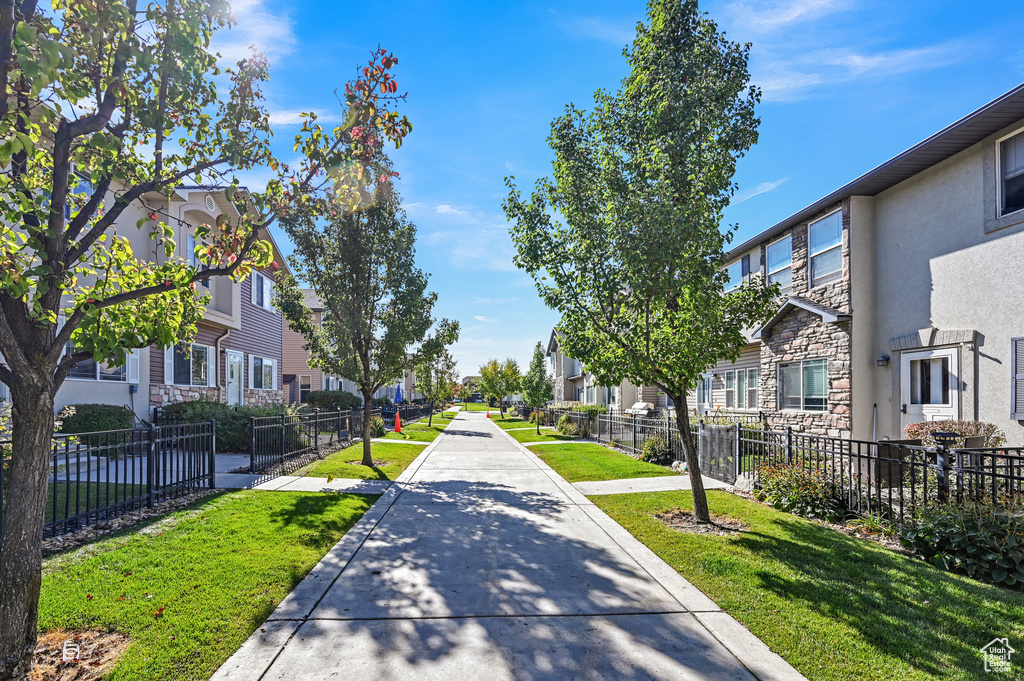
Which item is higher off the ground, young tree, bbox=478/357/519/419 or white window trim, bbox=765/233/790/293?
white window trim, bbox=765/233/790/293

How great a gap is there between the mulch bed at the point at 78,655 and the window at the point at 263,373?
18.1 metres

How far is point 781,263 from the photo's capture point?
16031 millimetres

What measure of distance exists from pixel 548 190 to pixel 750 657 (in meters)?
6.65

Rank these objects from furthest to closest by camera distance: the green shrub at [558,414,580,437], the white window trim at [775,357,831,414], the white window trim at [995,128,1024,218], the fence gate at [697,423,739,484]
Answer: the green shrub at [558,414,580,437], the white window trim at [775,357,831,414], the fence gate at [697,423,739,484], the white window trim at [995,128,1024,218]

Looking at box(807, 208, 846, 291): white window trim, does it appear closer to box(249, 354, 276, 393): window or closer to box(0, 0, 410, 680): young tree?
box(0, 0, 410, 680): young tree

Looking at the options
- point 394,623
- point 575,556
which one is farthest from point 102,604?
point 575,556

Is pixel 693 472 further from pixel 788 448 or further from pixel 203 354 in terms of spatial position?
pixel 203 354

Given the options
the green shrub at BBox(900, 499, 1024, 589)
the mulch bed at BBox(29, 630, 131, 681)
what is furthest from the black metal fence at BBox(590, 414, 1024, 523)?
the mulch bed at BBox(29, 630, 131, 681)

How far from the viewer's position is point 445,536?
6957mm

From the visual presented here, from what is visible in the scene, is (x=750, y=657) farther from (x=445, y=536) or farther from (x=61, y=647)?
(x=61, y=647)

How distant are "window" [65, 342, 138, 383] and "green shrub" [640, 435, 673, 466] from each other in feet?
41.5

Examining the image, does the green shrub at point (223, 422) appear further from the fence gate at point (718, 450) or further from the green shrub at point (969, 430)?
the green shrub at point (969, 430)

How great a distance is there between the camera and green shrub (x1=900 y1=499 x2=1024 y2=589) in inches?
211

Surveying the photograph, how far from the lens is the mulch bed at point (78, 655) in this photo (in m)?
3.44
